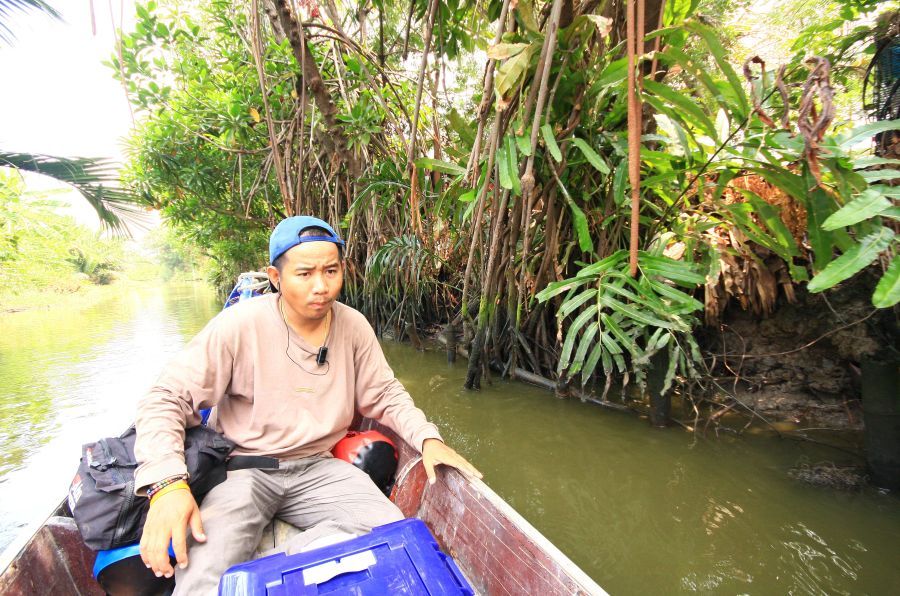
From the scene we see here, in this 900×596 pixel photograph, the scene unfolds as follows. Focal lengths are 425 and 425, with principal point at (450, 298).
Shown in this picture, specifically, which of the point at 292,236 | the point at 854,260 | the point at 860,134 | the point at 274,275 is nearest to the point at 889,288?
the point at 854,260

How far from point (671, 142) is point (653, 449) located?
6.00ft

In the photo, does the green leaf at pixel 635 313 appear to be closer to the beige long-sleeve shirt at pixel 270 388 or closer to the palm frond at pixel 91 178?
the beige long-sleeve shirt at pixel 270 388

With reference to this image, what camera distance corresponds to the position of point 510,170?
2.15 m

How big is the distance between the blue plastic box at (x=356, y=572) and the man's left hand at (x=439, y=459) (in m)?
0.34

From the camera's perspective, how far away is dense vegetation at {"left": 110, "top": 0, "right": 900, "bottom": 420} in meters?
1.71

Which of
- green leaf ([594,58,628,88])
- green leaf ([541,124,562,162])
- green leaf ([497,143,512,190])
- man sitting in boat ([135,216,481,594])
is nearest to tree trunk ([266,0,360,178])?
green leaf ([497,143,512,190])

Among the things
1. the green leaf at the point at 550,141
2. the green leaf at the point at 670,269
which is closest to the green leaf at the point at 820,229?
the green leaf at the point at 670,269

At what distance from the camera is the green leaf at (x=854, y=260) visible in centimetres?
123

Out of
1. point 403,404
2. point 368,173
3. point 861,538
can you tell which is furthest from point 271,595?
point 368,173

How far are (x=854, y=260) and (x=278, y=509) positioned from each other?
2.01 meters

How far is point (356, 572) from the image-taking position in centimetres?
102

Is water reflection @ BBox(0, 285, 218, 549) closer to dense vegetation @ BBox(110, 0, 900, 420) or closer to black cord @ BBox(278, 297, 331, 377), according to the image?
black cord @ BBox(278, 297, 331, 377)

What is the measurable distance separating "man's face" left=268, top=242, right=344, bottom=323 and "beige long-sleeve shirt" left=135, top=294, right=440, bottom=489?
0.14 metres

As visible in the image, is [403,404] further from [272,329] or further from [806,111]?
[806,111]
